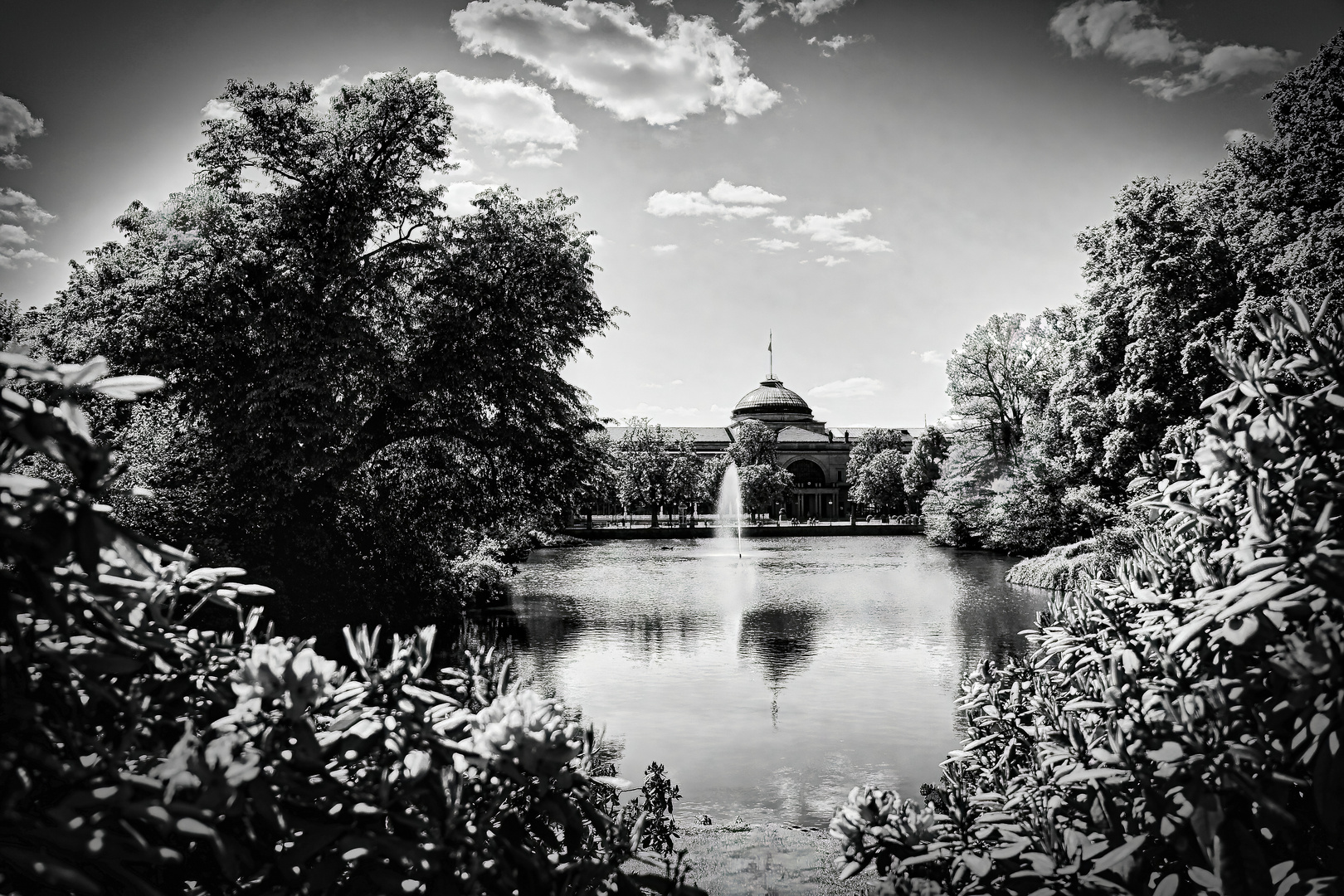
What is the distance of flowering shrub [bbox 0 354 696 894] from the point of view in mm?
1351

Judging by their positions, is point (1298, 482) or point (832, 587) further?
point (832, 587)

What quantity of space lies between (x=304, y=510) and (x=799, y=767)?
12781 millimetres

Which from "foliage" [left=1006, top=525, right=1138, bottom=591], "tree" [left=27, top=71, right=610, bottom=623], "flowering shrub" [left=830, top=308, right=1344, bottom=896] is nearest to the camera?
"flowering shrub" [left=830, top=308, right=1344, bottom=896]

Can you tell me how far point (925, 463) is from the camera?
7675cm

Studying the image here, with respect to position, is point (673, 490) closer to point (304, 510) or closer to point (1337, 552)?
point (304, 510)

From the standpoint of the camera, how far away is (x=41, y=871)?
3.84 ft

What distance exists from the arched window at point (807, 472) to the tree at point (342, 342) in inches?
3660

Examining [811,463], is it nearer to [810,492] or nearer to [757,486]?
[810,492]

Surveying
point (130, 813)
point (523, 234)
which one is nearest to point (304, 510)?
point (523, 234)

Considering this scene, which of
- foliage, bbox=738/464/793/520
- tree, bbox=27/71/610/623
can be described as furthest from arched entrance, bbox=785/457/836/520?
tree, bbox=27/71/610/623

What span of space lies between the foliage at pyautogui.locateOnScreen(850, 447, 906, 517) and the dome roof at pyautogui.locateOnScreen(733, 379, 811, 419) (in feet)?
124

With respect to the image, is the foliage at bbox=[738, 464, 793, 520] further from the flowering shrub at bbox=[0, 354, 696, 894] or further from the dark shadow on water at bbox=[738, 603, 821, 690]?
the flowering shrub at bbox=[0, 354, 696, 894]

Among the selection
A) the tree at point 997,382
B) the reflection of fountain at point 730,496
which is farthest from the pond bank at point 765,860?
the reflection of fountain at point 730,496

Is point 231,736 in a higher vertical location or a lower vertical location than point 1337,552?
lower
